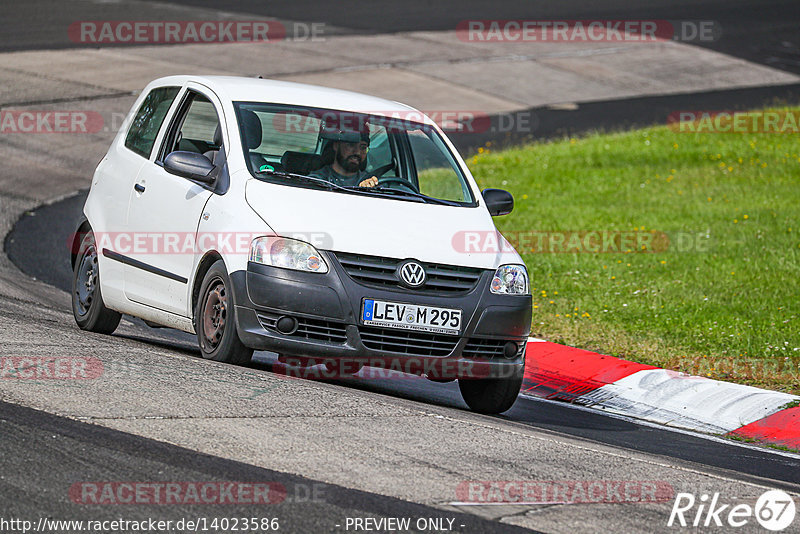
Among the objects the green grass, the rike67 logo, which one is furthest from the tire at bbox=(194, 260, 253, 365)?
the green grass

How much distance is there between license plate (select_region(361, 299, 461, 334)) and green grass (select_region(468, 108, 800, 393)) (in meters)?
3.21

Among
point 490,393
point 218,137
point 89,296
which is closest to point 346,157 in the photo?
point 218,137

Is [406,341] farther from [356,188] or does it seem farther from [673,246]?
[673,246]

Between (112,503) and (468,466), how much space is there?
177 cm

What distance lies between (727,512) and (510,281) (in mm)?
2418

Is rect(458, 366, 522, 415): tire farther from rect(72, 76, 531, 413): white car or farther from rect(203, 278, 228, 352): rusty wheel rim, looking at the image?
rect(203, 278, 228, 352): rusty wheel rim

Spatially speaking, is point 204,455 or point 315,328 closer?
point 204,455

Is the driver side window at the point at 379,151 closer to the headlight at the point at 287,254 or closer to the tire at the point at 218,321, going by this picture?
the headlight at the point at 287,254

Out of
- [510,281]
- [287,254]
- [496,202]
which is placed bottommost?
[510,281]

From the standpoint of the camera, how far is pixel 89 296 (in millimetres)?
9078

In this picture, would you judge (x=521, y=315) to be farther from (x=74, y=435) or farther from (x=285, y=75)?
(x=285, y=75)

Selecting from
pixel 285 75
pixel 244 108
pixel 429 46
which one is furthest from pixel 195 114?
pixel 429 46

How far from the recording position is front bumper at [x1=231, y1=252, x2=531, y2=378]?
7152mm

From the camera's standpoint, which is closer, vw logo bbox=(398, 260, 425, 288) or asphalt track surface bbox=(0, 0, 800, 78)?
vw logo bbox=(398, 260, 425, 288)
